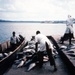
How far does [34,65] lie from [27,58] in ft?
5.86

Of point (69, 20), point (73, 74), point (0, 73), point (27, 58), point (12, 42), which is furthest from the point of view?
point (12, 42)

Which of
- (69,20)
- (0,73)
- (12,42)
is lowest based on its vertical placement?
(0,73)

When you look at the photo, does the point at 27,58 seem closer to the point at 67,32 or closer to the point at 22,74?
the point at 22,74

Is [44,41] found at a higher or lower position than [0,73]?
higher

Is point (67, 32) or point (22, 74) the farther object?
point (67, 32)

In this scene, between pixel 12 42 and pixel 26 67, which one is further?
pixel 12 42

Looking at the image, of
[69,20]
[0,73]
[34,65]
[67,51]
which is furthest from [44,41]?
[69,20]

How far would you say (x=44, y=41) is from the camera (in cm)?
1341

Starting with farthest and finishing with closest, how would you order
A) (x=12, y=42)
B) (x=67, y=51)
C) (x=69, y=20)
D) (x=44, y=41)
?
(x=12, y=42), (x=69, y=20), (x=67, y=51), (x=44, y=41)

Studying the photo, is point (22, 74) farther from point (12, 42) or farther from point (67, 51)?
point (12, 42)

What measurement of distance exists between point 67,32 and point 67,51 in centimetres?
339

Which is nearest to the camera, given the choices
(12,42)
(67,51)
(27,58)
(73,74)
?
(73,74)

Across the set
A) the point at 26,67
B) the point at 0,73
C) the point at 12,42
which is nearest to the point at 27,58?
the point at 26,67

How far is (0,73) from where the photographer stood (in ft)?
47.1
